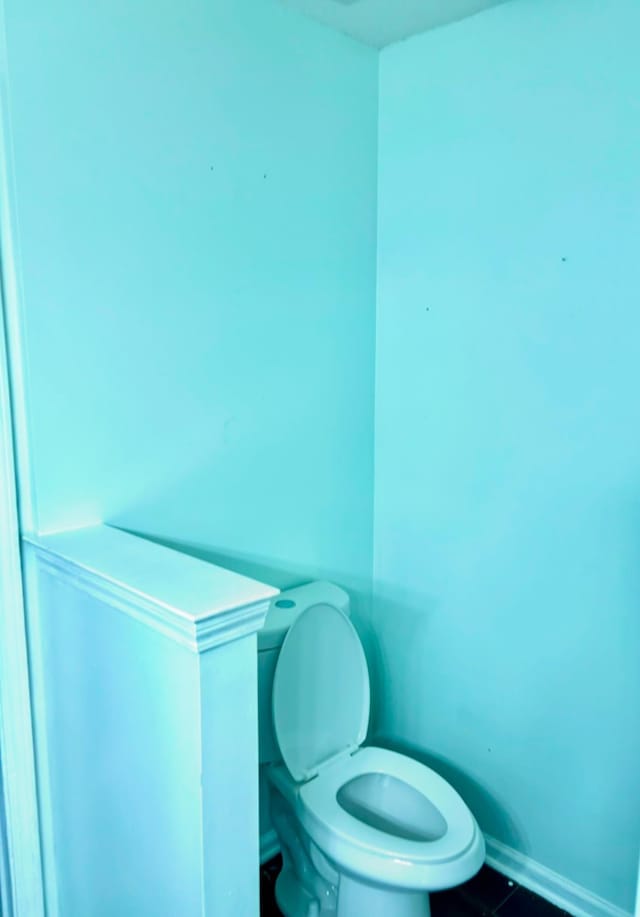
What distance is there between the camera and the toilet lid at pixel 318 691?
161 cm

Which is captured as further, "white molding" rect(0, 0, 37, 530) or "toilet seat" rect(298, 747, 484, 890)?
"toilet seat" rect(298, 747, 484, 890)

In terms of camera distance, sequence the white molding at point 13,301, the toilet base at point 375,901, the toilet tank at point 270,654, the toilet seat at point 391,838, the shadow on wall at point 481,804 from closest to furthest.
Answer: the white molding at point 13,301 < the toilet seat at point 391,838 < the toilet base at point 375,901 < the toilet tank at point 270,654 < the shadow on wall at point 481,804

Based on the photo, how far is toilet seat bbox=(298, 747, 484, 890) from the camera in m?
1.37

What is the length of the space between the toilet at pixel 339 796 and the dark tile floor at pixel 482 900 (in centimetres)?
6

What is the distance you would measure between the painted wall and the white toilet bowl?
33 cm

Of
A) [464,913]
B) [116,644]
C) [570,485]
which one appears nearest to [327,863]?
[464,913]

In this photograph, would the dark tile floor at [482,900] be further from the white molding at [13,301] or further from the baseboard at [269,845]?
the white molding at [13,301]

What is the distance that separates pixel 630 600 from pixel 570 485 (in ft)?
0.96

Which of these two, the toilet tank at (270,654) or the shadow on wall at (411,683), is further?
the shadow on wall at (411,683)

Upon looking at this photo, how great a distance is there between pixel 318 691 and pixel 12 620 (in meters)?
0.76

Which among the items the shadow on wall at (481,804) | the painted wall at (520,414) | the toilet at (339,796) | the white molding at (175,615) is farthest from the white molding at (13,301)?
the shadow on wall at (481,804)

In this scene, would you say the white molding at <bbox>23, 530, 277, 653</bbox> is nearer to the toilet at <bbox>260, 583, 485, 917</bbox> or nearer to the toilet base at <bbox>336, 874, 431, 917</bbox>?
the toilet at <bbox>260, 583, 485, 917</bbox>

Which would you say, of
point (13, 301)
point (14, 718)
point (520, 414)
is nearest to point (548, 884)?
point (520, 414)

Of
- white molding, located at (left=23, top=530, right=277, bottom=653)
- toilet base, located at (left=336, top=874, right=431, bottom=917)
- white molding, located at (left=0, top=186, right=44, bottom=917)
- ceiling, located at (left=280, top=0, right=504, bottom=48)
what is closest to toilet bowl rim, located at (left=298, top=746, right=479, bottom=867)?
toilet base, located at (left=336, top=874, right=431, bottom=917)
